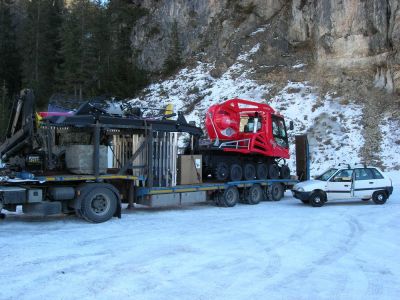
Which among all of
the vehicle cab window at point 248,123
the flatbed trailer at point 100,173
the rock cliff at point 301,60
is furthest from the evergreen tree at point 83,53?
the flatbed trailer at point 100,173

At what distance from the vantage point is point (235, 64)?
39469 mm

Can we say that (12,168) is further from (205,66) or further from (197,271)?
(205,66)

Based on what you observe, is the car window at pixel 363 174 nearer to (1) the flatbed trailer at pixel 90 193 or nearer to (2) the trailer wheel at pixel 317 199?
(2) the trailer wheel at pixel 317 199

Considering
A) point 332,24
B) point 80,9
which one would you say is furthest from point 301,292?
point 80,9

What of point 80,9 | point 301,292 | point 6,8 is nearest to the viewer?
point 301,292

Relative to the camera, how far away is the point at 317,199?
16109mm

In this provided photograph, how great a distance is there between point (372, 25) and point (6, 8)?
4323 cm

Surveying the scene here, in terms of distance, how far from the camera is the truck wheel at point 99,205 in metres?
11.9

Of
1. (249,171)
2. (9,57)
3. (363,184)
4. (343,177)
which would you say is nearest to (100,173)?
(249,171)

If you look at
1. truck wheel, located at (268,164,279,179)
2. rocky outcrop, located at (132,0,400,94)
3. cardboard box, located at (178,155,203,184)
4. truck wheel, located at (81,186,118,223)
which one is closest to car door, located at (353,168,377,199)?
truck wheel, located at (268,164,279,179)

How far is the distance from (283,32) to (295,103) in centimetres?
870

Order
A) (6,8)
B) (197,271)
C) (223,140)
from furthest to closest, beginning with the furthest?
(6,8), (223,140), (197,271)

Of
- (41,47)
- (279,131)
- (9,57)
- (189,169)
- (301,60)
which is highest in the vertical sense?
(41,47)

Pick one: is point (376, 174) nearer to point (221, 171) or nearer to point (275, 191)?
point (275, 191)
